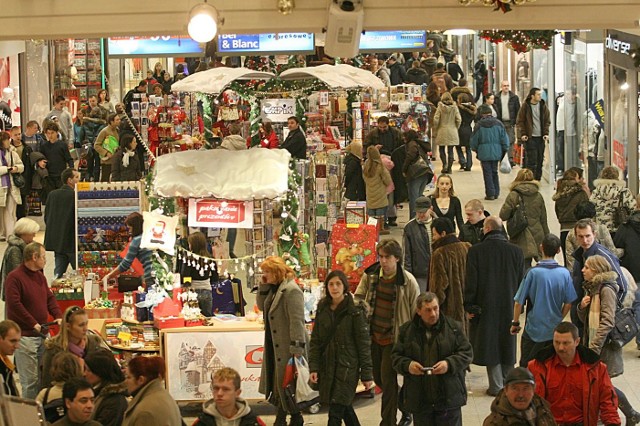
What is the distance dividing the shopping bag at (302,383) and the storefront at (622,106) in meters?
7.51

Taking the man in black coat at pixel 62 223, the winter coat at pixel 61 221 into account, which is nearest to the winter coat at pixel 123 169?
the man in black coat at pixel 62 223

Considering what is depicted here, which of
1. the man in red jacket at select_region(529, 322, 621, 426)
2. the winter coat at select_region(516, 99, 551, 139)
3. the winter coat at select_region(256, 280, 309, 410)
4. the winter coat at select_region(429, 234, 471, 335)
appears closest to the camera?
the man in red jacket at select_region(529, 322, 621, 426)

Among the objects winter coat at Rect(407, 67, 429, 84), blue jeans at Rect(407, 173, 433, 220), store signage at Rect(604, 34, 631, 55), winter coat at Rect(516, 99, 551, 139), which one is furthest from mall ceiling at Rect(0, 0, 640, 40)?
winter coat at Rect(407, 67, 429, 84)

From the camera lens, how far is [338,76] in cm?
1702

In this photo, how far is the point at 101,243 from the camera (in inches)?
539

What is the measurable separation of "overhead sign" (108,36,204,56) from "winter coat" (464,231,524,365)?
11.0 metres

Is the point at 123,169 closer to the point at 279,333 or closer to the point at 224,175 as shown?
the point at 224,175

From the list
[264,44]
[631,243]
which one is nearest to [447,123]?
[264,44]

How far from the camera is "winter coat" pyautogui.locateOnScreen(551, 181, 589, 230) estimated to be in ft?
43.4

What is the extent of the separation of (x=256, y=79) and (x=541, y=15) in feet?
34.1

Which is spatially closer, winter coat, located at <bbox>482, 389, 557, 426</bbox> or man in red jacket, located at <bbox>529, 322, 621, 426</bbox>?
winter coat, located at <bbox>482, 389, 557, 426</bbox>

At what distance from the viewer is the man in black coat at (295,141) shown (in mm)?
17766

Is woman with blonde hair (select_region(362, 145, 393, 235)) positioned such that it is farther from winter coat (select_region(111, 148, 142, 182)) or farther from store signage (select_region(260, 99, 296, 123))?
winter coat (select_region(111, 148, 142, 182))

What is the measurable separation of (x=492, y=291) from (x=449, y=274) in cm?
37
